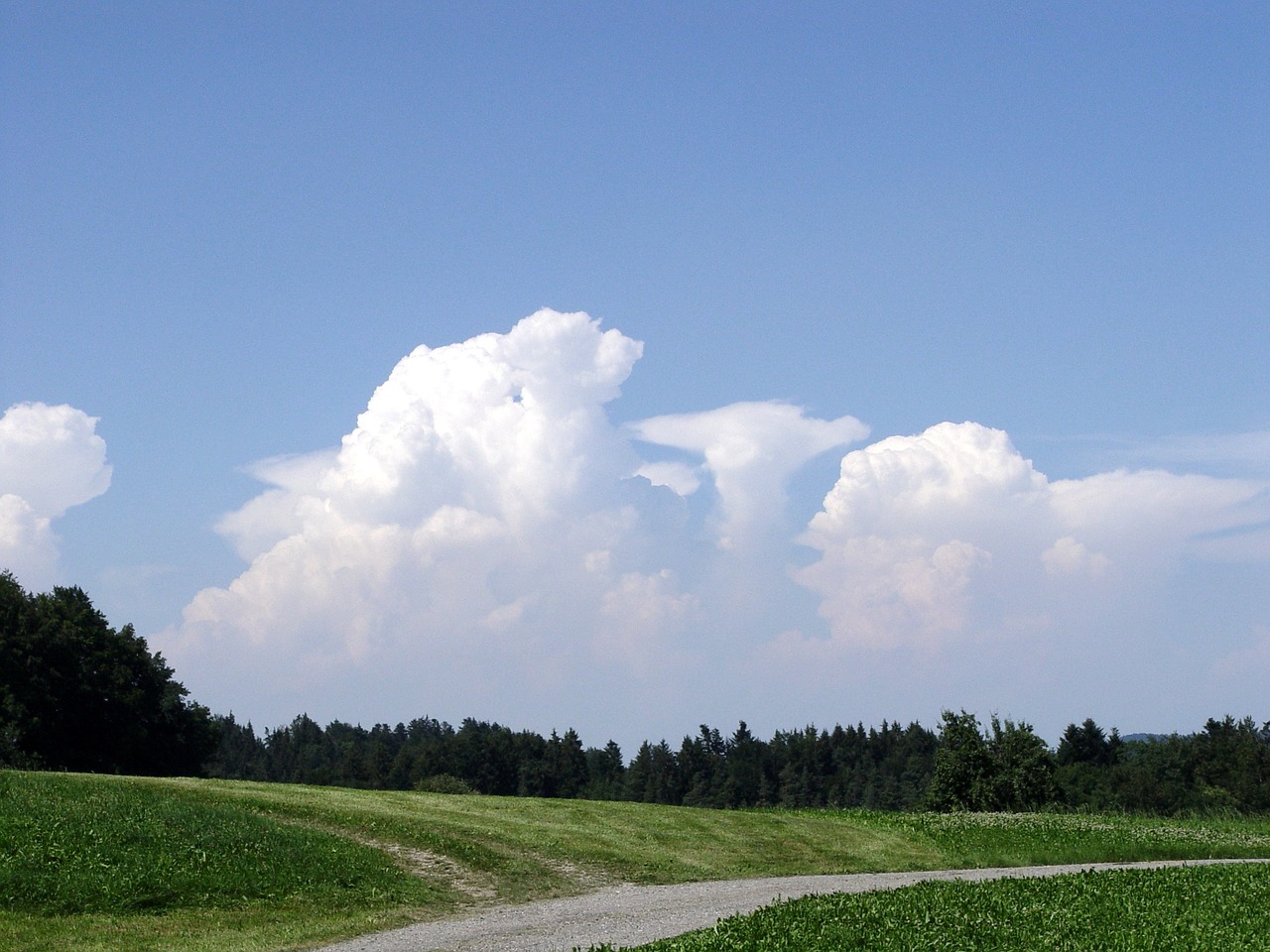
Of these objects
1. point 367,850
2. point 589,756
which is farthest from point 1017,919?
point 589,756

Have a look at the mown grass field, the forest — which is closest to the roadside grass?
the mown grass field

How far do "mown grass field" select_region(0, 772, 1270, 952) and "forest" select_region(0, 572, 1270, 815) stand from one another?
1515 centimetres

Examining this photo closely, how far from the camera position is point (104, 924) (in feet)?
57.3

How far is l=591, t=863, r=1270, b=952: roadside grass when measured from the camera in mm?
14836

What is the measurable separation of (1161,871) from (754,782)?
119 meters

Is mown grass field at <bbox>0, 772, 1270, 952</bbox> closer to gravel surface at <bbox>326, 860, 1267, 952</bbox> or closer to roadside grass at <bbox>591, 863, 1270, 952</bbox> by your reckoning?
gravel surface at <bbox>326, 860, 1267, 952</bbox>

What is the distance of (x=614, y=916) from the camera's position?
18859 mm

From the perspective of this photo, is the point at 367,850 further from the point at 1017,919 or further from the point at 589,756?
the point at 589,756

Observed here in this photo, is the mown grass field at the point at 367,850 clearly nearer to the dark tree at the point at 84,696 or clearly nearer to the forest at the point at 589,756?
the forest at the point at 589,756

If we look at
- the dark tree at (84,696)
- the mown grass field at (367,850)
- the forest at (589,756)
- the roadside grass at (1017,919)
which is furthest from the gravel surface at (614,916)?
the dark tree at (84,696)

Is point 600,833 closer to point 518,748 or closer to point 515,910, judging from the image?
point 515,910

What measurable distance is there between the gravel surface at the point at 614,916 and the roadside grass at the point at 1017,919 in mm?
1276

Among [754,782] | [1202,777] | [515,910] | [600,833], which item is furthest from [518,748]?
[515,910]

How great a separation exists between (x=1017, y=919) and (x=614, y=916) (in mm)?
6531
